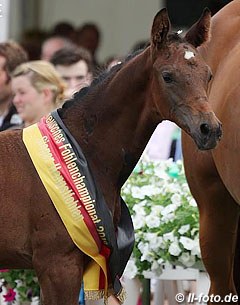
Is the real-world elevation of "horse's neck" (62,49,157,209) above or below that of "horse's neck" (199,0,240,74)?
below

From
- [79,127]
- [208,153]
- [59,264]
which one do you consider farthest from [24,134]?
[208,153]

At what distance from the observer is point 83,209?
4.55 metres

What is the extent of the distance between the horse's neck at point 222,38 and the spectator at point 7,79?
5.69 feet

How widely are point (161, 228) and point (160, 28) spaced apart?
177 cm

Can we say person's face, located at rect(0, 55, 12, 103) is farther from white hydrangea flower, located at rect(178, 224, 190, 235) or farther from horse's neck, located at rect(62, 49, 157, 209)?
horse's neck, located at rect(62, 49, 157, 209)

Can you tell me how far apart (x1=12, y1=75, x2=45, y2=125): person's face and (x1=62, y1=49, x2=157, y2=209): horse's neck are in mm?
2050

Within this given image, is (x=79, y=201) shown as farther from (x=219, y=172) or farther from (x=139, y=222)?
(x=139, y=222)

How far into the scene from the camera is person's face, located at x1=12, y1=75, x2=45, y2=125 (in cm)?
673

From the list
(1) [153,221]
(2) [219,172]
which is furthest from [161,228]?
(2) [219,172]

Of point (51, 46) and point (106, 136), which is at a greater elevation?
point (106, 136)

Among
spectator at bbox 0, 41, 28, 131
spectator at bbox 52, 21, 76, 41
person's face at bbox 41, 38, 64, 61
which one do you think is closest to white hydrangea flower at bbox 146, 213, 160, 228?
spectator at bbox 0, 41, 28, 131

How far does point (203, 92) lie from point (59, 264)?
Result: 3.12 ft

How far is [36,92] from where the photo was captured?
265 inches

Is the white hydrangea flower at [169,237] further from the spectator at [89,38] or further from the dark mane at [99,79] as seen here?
the spectator at [89,38]
